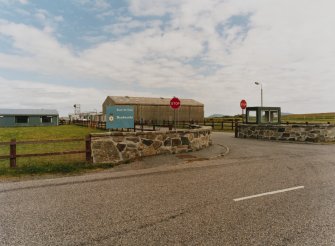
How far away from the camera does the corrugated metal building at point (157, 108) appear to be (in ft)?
182

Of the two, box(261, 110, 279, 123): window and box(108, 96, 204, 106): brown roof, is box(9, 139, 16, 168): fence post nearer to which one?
box(261, 110, 279, 123): window

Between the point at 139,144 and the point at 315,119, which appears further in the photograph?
the point at 315,119

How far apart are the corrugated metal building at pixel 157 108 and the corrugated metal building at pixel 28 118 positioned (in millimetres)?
11349

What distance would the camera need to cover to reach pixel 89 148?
407 inches

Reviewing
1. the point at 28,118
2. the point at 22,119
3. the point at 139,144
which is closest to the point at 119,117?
the point at 139,144

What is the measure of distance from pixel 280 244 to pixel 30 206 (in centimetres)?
472

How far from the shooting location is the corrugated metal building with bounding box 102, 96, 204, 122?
55.6m

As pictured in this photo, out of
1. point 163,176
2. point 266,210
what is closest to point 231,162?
point 163,176

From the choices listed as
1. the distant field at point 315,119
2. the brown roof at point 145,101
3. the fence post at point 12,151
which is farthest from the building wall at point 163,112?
the fence post at point 12,151

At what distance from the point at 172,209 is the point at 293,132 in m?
16.8

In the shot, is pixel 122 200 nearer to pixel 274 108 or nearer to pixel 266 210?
pixel 266 210

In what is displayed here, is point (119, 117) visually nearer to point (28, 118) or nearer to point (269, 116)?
point (269, 116)

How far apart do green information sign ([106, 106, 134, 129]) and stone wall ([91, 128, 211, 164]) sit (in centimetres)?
114

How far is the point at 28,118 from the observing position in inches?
2158
